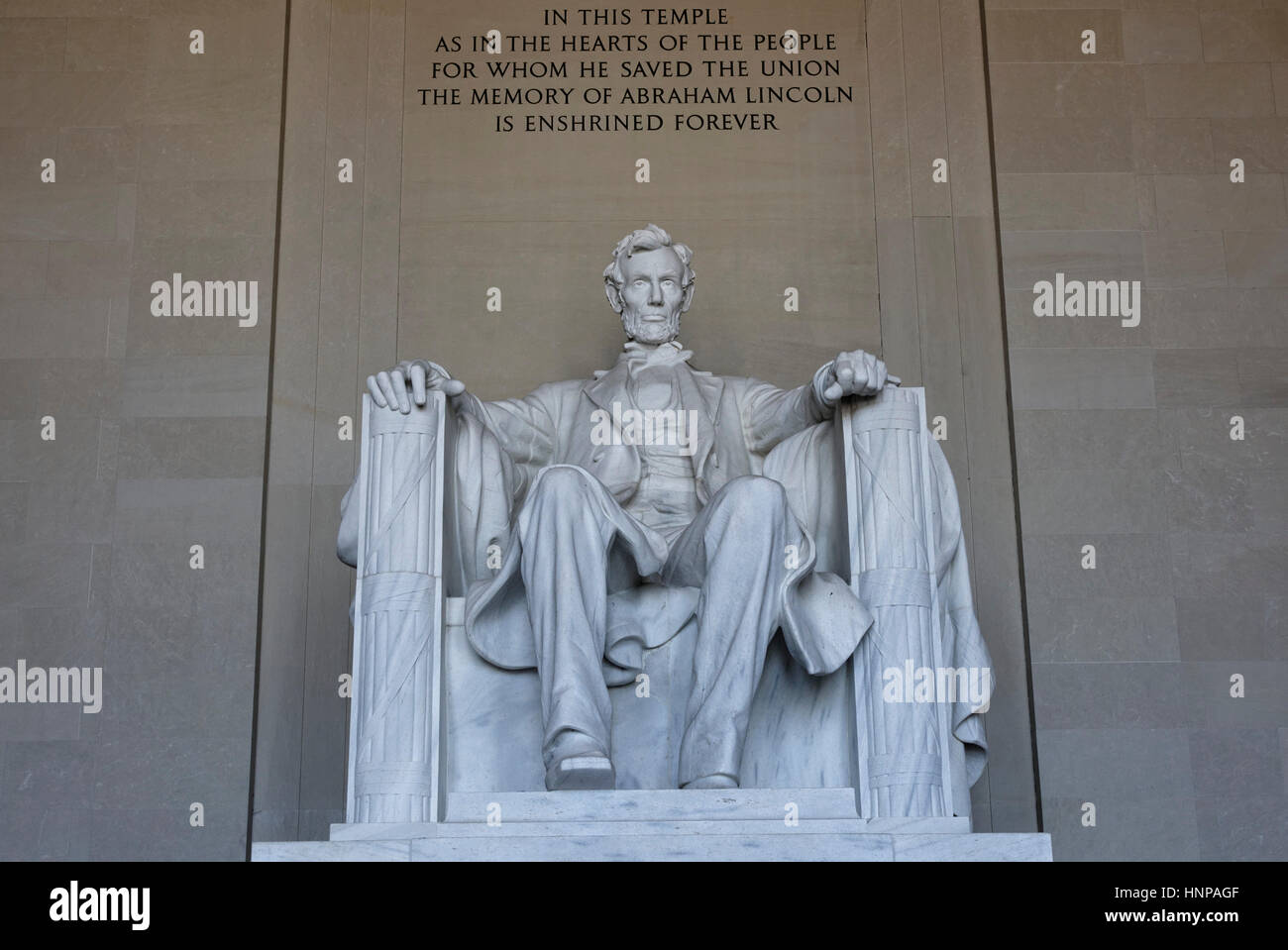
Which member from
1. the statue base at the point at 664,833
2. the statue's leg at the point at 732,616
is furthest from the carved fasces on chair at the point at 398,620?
the statue's leg at the point at 732,616

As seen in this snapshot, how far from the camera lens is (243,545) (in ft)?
25.8

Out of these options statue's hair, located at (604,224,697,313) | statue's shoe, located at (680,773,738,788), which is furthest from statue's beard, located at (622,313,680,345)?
statue's shoe, located at (680,773,738,788)

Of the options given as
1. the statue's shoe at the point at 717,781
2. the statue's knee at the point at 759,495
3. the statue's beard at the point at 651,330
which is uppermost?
the statue's beard at the point at 651,330

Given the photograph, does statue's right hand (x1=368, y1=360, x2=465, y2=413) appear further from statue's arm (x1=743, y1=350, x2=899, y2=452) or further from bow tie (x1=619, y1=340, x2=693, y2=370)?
statue's arm (x1=743, y1=350, x2=899, y2=452)

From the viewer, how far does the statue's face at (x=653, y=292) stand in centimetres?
702

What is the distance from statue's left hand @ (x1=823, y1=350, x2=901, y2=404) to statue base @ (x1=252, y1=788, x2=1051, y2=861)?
4.19 feet

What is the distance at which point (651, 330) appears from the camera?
7.06 meters

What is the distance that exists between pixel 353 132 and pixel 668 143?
1.33m

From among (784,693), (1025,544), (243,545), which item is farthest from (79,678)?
(1025,544)

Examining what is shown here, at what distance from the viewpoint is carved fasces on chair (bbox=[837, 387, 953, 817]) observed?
577cm

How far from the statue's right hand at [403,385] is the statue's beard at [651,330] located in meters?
1.11

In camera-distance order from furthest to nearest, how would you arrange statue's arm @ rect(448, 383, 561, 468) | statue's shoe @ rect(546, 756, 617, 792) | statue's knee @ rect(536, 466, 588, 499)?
statue's arm @ rect(448, 383, 561, 468) → statue's knee @ rect(536, 466, 588, 499) → statue's shoe @ rect(546, 756, 617, 792)

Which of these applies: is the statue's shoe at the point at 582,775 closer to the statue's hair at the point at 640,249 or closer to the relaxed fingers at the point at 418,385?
the relaxed fingers at the point at 418,385

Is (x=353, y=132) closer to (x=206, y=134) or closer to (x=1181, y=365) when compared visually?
(x=206, y=134)
